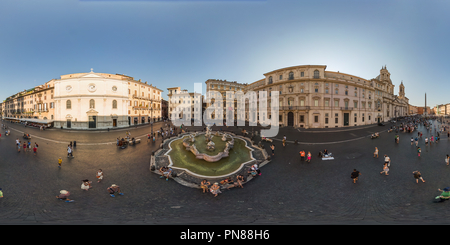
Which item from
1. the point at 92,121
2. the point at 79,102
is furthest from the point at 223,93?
the point at 79,102

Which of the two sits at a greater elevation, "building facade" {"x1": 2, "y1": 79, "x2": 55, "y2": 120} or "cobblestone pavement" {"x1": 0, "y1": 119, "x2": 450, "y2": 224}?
"building facade" {"x1": 2, "y1": 79, "x2": 55, "y2": 120}

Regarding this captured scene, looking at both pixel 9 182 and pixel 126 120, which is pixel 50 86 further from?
pixel 9 182

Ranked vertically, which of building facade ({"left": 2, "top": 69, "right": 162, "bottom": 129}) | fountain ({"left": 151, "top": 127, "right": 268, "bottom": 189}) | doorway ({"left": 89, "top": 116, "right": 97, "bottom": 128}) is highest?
building facade ({"left": 2, "top": 69, "right": 162, "bottom": 129})

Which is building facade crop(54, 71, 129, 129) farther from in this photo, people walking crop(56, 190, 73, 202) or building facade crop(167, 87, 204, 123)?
people walking crop(56, 190, 73, 202)

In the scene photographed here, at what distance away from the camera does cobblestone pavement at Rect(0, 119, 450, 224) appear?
17.7 feet

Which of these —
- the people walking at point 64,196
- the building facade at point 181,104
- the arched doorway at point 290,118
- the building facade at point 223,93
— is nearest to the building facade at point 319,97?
the arched doorway at point 290,118

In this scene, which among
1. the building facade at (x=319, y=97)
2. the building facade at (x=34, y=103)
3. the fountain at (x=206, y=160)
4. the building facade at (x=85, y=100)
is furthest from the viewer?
the building facade at (x=319, y=97)

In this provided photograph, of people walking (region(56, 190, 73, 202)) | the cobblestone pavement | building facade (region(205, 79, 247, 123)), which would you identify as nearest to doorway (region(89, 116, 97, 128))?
the cobblestone pavement

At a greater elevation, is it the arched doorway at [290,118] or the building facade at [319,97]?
the building facade at [319,97]

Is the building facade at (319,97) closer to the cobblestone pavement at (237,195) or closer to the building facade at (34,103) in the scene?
the cobblestone pavement at (237,195)

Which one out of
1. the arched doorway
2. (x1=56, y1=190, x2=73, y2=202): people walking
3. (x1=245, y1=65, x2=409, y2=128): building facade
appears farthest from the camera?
the arched doorway

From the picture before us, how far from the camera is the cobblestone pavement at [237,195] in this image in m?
5.39

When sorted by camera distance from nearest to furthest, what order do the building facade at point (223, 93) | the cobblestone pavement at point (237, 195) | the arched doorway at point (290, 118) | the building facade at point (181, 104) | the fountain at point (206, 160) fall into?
1. the cobblestone pavement at point (237, 195)
2. the fountain at point (206, 160)
3. the arched doorway at point (290, 118)
4. the building facade at point (223, 93)
5. the building facade at point (181, 104)
